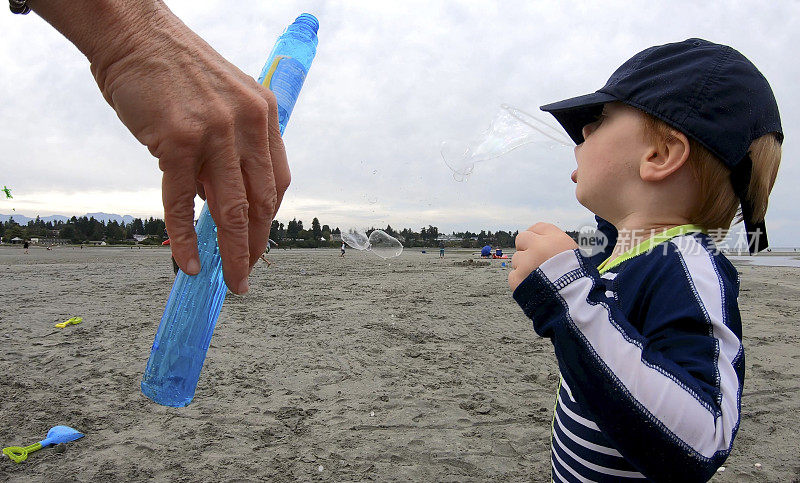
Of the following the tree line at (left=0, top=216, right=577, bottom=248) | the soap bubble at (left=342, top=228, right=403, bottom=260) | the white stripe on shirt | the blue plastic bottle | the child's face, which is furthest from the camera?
the tree line at (left=0, top=216, right=577, bottom=248)

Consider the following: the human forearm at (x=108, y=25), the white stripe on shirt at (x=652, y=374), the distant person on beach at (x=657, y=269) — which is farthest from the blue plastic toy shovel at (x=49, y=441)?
the white stripe on shirt at (x=652, y=374)

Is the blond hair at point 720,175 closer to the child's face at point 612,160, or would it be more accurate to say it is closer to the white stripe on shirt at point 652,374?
the child's face at point 612,160

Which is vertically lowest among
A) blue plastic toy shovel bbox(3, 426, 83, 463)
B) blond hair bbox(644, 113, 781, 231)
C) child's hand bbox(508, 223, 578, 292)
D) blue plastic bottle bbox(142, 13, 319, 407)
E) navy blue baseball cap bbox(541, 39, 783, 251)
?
blue plastic toy shovel bbox(3, 426, 83, 463)

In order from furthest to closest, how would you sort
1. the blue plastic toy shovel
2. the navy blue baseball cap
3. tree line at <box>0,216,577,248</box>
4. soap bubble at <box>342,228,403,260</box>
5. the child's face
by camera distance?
tree line at <box>0,216,577,248</box> → soap bubble at <box>342,228,403,260</box> → the blue plastic toy shovel → the child's face → the navy blue baseball cap

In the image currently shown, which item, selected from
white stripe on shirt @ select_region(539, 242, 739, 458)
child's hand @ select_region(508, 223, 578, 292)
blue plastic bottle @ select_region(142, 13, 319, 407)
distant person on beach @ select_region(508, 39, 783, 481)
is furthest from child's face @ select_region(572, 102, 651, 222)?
blue plastic bottle @ select_region(142, 13, 319, 407)

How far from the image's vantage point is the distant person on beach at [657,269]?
101cm

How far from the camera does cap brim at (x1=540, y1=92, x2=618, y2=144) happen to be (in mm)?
1483

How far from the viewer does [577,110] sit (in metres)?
1.59

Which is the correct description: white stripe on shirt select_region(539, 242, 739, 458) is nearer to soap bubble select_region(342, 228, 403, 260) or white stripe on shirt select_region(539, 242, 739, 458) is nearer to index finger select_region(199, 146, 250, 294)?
index finger select_region(199, 146, 250, 294)

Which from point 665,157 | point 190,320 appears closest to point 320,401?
point 190,320

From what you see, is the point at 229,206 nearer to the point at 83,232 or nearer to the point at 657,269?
the point at 657,269

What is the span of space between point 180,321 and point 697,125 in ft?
5.96

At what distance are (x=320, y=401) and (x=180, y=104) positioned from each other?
3.68 metres

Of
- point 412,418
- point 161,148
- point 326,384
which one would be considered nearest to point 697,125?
point 161,148
